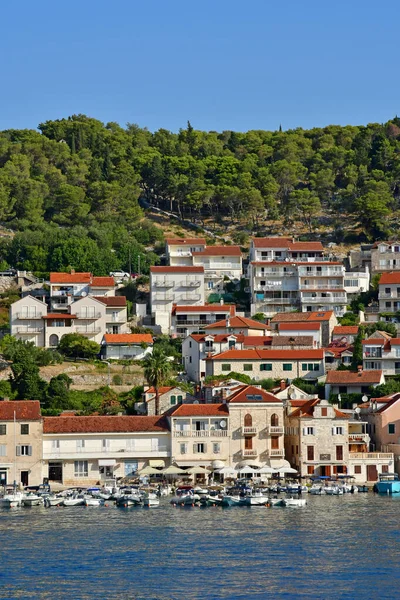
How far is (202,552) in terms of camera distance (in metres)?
56.3

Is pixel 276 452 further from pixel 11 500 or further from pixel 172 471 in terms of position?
pixel 11 500

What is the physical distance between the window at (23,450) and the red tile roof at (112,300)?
31.5 m

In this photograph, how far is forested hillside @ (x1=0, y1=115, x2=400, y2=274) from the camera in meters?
127

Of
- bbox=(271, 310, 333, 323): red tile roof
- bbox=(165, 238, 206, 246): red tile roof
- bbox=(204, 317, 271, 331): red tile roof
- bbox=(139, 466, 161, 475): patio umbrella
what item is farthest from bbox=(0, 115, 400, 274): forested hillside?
bbox=(139, 466, 161, 475): patio umbrella

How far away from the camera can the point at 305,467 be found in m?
81.2

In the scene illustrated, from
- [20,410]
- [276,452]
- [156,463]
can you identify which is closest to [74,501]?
[156,463]

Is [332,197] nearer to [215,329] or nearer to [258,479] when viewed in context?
[215,329]

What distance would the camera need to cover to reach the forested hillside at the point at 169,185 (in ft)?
417

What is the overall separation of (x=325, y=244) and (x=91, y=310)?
1439 inches

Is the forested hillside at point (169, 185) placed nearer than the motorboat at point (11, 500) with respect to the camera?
No

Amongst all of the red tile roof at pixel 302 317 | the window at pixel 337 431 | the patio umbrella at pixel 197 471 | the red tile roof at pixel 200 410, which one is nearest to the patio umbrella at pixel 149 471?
the patio umbrella at pixel 197 471

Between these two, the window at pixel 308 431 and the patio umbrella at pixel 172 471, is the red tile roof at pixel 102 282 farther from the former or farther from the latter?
the patio umbrella at pixel 172 471

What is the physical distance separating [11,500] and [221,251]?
180ft

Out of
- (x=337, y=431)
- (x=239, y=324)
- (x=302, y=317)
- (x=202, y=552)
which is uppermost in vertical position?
(x=302, y=317)
